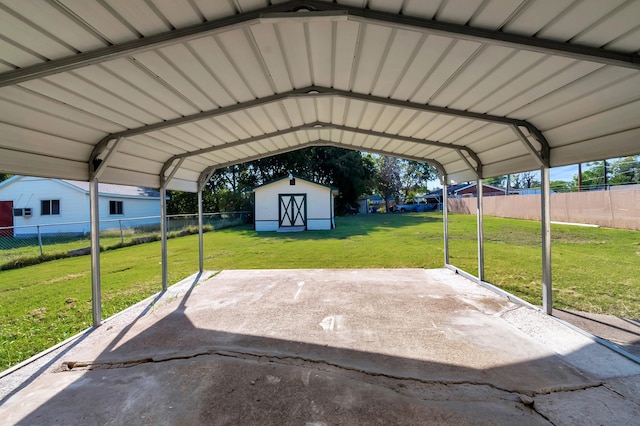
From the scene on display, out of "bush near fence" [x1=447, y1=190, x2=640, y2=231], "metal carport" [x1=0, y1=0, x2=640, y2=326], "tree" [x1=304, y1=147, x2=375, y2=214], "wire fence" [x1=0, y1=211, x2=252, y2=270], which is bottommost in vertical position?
"wire fence" [x1=0, y1=211, x2=252, y2=270]

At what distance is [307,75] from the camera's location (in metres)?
3.12

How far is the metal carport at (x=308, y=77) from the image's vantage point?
190cm

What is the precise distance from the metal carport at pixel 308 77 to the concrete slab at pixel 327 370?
958mm

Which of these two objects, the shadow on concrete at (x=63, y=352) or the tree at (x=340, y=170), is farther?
the tree at (x=340, y=170)

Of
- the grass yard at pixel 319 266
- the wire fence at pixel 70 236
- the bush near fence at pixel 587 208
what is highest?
the bush near fence at pixel 587 208

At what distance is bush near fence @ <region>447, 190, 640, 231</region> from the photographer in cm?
1109

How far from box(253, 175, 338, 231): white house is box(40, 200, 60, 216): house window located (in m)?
9.69

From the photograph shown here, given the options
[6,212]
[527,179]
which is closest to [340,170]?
[6,212]

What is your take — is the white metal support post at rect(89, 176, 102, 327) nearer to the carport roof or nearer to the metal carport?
the metal carport

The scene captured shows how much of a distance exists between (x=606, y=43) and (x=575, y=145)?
1.75 meters

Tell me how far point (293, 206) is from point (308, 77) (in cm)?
1289

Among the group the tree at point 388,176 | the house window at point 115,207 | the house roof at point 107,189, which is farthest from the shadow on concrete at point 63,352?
the tree at point 388,176

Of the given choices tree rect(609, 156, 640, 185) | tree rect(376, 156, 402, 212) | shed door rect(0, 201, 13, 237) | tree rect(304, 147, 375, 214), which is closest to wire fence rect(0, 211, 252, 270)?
shed door rect(0, 201, 13, 237)

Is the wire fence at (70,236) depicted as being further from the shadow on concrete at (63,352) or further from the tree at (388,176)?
the tree at (388,176)
